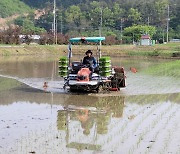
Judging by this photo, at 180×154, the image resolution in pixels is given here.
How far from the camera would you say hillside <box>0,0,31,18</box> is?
111 meters

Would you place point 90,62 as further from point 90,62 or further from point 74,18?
point 74,18

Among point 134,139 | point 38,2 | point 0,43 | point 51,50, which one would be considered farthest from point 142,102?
point 38,2

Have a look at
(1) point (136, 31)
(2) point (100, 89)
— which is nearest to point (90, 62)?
(2) point (100, 89)

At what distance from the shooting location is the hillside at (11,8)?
111375mm

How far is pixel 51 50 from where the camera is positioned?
1988 inches

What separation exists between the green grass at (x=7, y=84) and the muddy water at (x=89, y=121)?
13 centimetres

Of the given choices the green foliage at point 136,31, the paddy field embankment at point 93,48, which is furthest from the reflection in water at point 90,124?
the green foliage at point 136,31

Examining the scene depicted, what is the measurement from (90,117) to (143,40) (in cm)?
6126

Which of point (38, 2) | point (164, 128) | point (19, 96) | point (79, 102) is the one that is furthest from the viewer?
point (38, 2)

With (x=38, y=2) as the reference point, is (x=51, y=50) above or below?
below

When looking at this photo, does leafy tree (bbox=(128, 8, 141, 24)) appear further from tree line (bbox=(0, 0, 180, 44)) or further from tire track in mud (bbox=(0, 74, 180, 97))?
tire track in mud (bbox=(0, 74, 180, 97))

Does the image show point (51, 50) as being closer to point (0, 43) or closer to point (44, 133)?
point (0, 43)

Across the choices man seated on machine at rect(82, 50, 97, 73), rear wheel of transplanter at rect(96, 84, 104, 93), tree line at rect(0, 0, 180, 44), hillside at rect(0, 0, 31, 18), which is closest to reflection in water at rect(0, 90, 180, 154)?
rear wheel of transplanter at rect(96, 84, 104, 93)

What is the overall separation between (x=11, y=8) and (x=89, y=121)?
106612 mm
